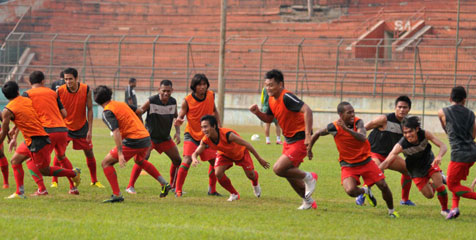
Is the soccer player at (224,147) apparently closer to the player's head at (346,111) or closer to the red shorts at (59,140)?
the player's head at (346,111)

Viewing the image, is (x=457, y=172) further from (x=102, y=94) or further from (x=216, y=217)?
(x=102, y=94)

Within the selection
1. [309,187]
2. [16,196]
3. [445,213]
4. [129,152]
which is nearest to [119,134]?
[129,152]

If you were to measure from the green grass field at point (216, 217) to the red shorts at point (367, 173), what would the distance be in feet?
1.54

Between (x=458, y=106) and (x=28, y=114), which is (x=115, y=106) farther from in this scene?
(x=458, y=106)

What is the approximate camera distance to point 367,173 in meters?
9.28

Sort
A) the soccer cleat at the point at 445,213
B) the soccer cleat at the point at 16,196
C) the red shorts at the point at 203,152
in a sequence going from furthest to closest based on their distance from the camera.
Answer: the red shorts at the point at 203,152, the soccer cleat at the point at 16,196, the soccer cleat at the point at 445,213

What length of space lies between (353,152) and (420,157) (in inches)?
37.3

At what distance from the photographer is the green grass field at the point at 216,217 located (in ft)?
25.5

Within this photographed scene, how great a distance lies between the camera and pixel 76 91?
37.7 feet

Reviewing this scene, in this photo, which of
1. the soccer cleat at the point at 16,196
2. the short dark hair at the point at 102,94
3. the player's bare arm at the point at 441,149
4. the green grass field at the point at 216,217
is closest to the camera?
the green grass field at the point at 216,217

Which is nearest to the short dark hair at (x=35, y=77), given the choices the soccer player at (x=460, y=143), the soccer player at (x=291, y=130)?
the soccer player at (x=291, y=130)

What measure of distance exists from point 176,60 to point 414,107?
49.5 ft

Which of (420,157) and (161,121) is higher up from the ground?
(161,121)

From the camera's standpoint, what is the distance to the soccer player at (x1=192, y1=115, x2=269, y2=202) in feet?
33.2
